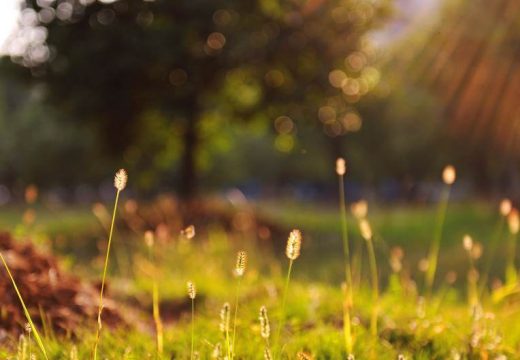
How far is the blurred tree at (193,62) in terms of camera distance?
57.0 ft

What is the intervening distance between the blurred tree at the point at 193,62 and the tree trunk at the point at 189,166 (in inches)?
1.5

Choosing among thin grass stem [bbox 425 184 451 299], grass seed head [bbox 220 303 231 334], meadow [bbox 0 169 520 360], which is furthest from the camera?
thin grass stem [bbox 425 184 451 299]

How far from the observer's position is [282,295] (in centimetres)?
651

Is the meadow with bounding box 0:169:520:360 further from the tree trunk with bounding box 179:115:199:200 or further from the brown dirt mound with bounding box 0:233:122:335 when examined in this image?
the tree trunk with bounding box 179:115:199:200

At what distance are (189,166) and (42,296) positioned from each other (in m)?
15.9

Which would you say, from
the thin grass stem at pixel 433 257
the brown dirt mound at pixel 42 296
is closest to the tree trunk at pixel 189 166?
the thin grass stem at pixel 433 257

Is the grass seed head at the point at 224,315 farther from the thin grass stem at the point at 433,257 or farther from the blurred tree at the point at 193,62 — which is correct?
the blurred tree at the point at 193,62

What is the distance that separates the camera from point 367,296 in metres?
6.59

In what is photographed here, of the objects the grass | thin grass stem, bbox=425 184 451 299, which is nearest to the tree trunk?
thin grass stem, bbox=425 184 451 299

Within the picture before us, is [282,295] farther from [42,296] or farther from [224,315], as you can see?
[224,315]

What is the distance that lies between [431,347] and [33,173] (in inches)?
1527

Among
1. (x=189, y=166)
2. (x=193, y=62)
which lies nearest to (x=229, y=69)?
(x=193, y=62)

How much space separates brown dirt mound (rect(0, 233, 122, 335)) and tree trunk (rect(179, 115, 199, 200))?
48.2 ft

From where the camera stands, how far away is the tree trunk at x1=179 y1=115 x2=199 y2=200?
2089 cm
